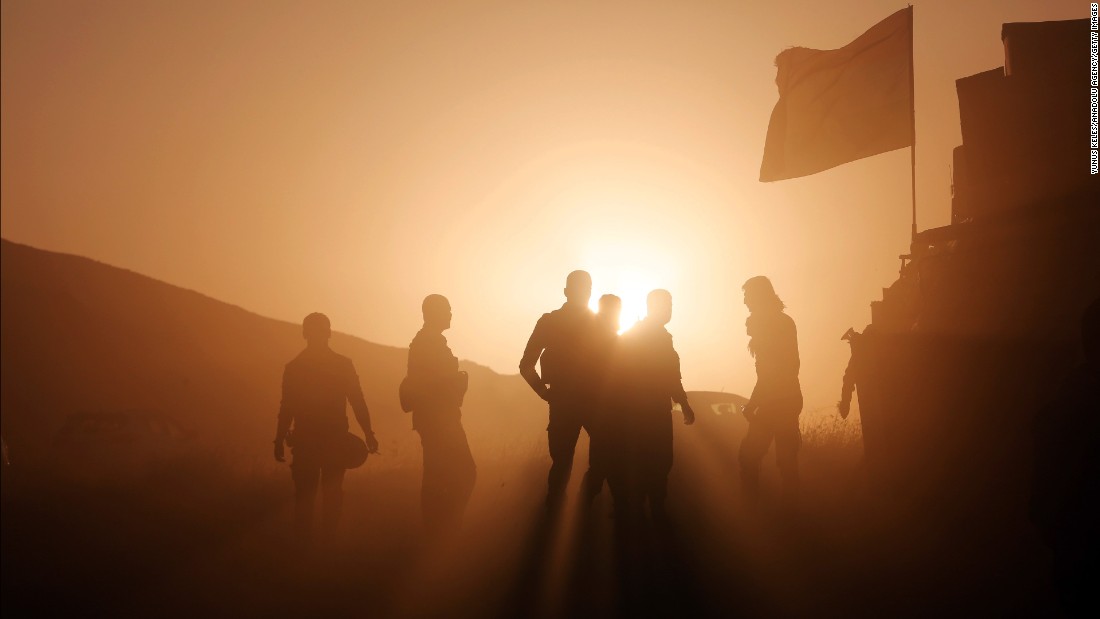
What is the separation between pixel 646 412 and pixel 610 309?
0.95 meters

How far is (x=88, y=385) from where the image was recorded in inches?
1996

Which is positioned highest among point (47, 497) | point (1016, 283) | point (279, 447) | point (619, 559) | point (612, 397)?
point (1016, 283)

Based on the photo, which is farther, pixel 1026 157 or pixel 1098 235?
pixel 1026 157

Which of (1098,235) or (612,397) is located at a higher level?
(1098,235)

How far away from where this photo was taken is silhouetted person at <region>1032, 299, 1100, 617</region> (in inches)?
105

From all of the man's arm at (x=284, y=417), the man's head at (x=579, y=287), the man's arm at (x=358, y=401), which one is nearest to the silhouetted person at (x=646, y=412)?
the man's head at (x=579, y=287)

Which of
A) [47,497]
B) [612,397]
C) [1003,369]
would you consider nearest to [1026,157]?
[1003,369]

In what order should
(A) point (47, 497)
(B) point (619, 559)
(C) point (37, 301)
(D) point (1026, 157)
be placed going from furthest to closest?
(C) point (37, 301) < (A) point (47, 497) < (D) point (1026, 157) < (B) point (619, 559)

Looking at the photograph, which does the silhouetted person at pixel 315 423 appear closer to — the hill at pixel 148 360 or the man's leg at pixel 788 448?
the man's leg at pixel 788 448

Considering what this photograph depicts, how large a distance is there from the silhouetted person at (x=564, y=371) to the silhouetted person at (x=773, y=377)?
271 cm

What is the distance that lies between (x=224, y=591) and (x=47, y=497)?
7.07 meters

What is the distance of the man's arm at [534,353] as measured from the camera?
7.20 m

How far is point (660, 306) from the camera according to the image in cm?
745

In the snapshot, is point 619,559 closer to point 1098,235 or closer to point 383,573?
point 383,573
